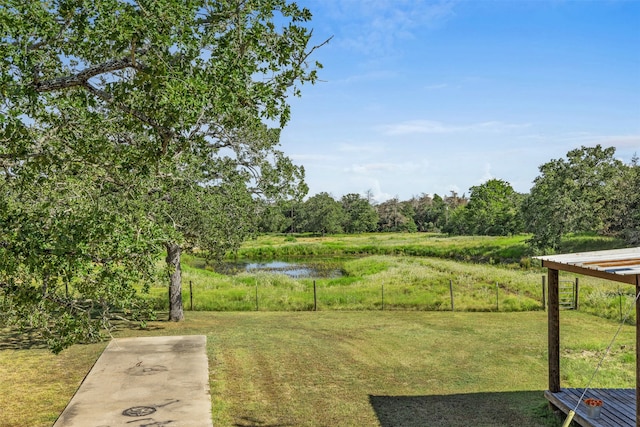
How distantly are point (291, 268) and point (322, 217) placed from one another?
47484 mm

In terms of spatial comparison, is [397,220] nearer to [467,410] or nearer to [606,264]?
[467,410]

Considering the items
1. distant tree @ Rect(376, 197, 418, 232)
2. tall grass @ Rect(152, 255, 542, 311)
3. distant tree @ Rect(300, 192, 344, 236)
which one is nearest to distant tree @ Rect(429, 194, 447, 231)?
distant tree @ Rect(376, 197, 418, 232)

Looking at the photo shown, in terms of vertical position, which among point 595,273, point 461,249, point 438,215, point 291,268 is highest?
point 438,215

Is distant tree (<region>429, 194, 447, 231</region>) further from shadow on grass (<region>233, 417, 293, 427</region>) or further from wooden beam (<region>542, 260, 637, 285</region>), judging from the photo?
shadow on grass (<region>233, 417, 293, 427</region>)

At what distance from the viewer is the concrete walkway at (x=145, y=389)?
9109 mm

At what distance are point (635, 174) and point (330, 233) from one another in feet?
193

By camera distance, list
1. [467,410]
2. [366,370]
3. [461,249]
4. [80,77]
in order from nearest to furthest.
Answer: [80,77], [467,410], [366,370], [461,249]

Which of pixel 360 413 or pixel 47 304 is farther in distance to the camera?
pixel 360 413

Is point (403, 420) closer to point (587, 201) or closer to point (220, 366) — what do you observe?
point (220, 366)

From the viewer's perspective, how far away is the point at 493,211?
79625 mm

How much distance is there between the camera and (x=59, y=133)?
27.2 ft

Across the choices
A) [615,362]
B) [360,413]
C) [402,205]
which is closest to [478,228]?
[402,205]

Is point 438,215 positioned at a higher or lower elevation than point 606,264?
higher

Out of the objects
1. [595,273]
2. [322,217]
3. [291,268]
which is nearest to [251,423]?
[595,273]
